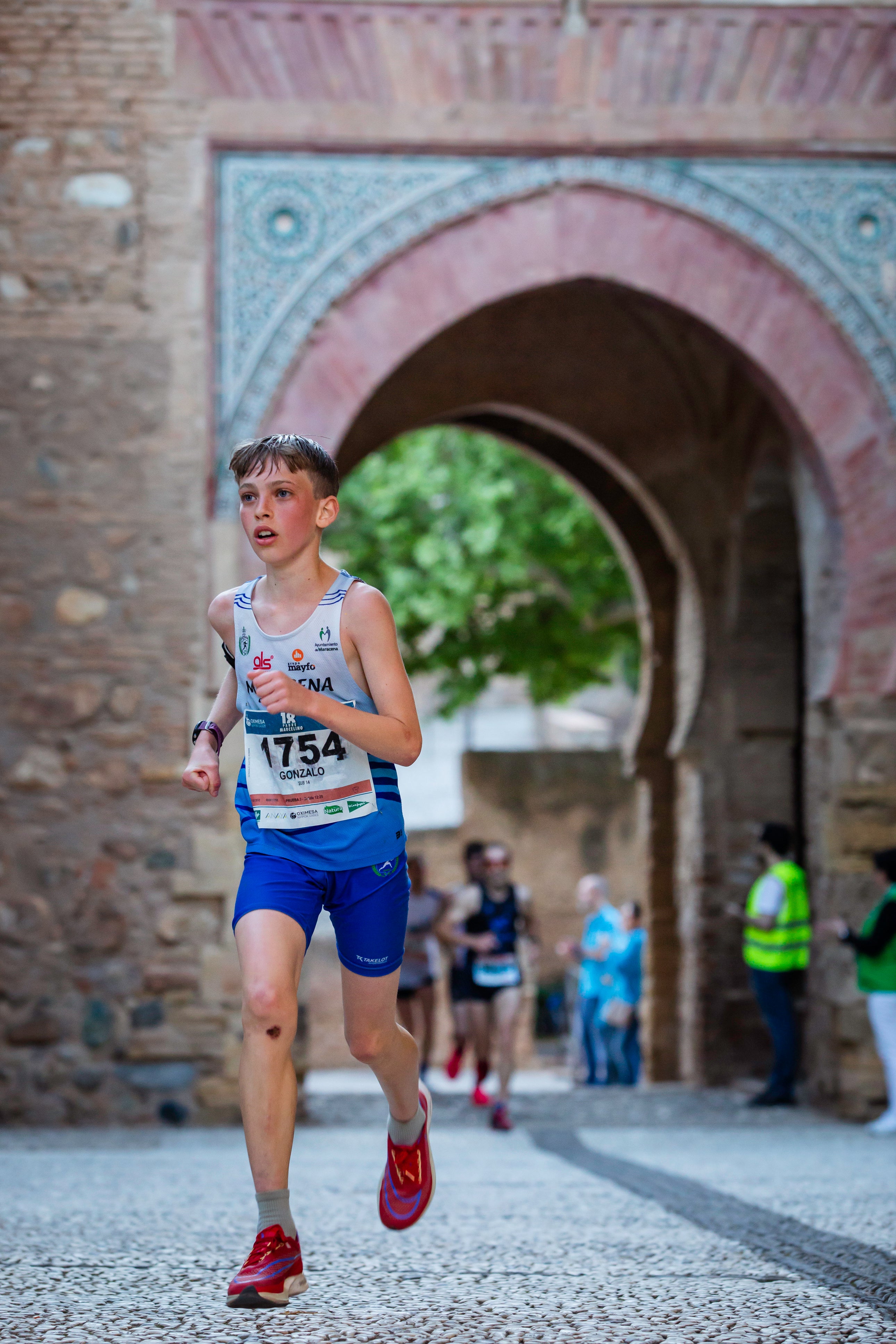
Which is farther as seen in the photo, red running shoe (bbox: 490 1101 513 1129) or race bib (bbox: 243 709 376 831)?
red running shoe (bbox: 490 1101 513 1129)

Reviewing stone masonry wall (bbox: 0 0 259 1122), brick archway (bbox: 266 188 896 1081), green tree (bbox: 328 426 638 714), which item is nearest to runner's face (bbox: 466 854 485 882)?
brick archway (bbox: 266 188 896 1081)

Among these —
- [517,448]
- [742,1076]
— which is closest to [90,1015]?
[742,1076]

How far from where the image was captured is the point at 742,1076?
1226cm

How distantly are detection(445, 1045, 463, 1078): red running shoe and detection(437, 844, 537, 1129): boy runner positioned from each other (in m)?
0.91

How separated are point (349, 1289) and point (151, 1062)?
523 cm

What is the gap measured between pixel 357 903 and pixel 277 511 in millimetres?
764

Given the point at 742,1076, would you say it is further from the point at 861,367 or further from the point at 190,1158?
the point at 190,1158

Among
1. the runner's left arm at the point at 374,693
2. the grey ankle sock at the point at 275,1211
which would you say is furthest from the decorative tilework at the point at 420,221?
the grey ankle sock at the point at 275,1211

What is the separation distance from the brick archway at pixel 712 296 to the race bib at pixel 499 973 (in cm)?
225

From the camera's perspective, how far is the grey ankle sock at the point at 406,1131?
A: 137 inches

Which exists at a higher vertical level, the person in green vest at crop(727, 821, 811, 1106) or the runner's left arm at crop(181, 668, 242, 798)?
the runner's left arm at crop(181, 668, 242, 798)

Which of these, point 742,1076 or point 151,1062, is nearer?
point 151,1062

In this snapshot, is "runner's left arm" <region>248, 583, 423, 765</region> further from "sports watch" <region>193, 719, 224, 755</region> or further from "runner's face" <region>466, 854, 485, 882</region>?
"runner's face" <region>466, 854, 485, 882</region>

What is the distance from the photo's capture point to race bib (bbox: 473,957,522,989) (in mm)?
8719
